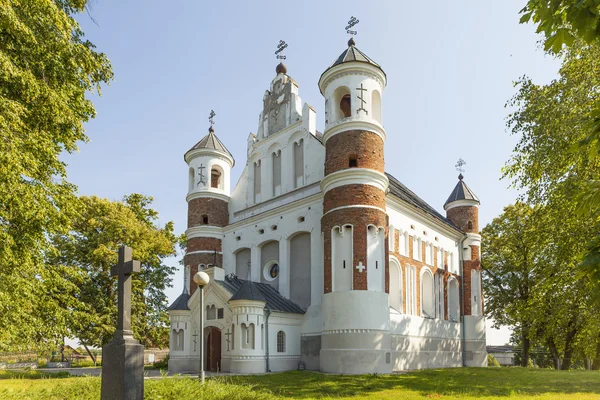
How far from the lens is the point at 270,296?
998 inches

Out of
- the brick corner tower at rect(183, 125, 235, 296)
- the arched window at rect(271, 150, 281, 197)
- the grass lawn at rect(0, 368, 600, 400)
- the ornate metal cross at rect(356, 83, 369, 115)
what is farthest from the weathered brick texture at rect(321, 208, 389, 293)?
→ the brick corner tower at rect(183, 125, 235, 296)

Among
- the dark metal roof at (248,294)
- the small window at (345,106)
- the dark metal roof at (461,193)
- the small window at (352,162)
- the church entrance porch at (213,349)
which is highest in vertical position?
the small window at (345,106)

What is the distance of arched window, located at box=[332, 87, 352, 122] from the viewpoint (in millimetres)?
25672

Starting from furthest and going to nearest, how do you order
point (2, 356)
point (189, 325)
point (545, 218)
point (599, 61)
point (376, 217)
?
1. point (2, 356)
2. point (189, 325)
3. point (376, 217)
4. point (545, 218)
5. point (599, 61)

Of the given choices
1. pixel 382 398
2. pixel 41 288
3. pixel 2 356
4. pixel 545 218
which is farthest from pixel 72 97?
pixel 2 356

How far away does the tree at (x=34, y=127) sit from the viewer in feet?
36.4

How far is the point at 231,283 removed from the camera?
25.6m

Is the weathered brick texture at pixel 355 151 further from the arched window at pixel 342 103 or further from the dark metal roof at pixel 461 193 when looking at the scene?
the dark metal roof at pixel 461 193

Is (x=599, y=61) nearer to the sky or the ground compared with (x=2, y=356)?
nearer to the sky

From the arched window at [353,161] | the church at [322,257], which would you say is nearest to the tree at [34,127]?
the church at [322,257]

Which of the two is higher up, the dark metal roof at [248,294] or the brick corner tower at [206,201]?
the brick corner tower at [206,201]

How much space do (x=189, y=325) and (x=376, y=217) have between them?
11736 millimetres

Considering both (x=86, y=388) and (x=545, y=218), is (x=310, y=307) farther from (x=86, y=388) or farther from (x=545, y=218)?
(x=86, y=388)

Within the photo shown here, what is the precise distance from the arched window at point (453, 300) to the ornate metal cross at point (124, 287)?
27603mm
